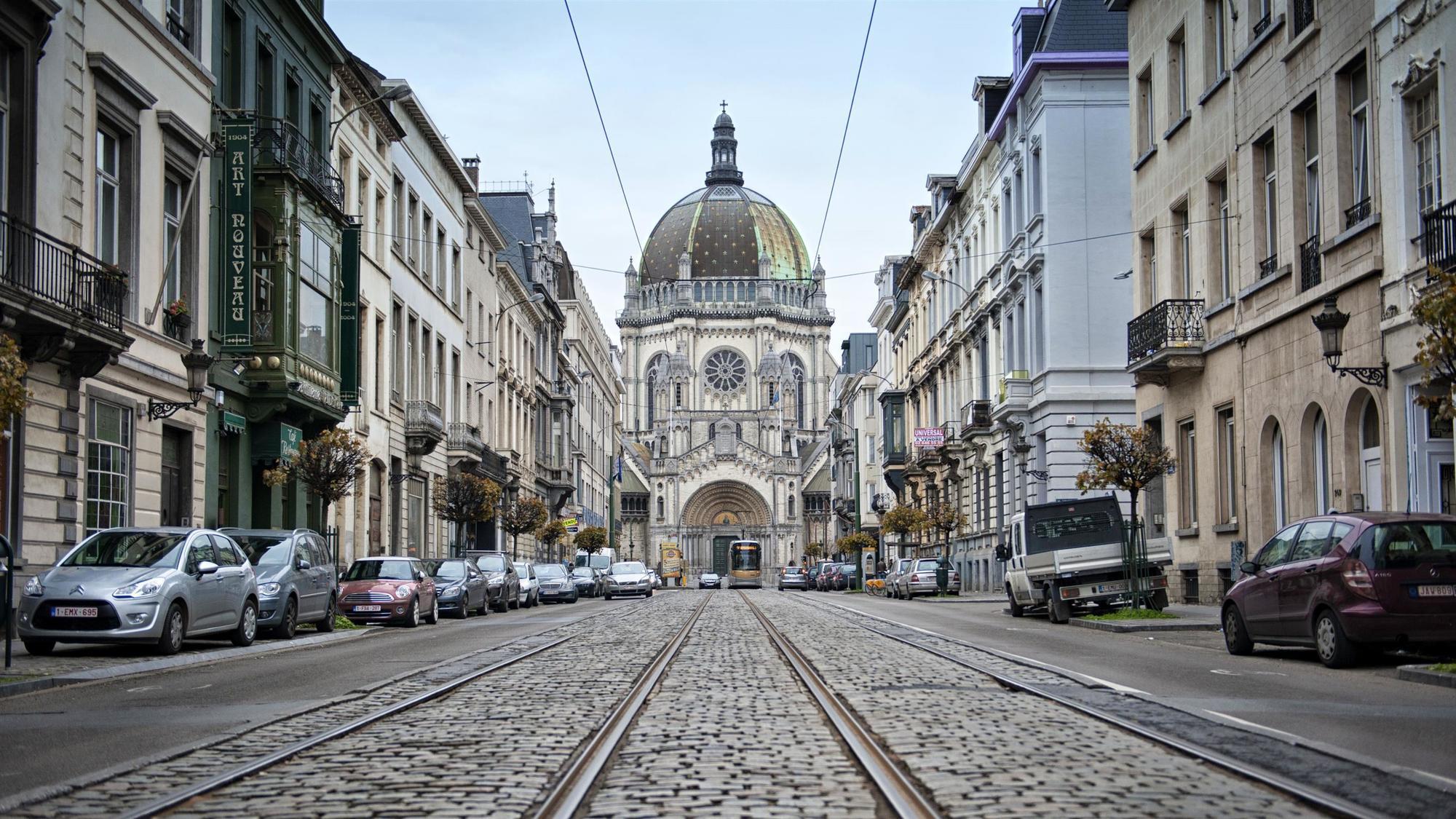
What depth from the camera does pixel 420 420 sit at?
41812mm

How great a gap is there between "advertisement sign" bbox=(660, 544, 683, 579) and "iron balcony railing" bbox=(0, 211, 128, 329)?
297 feet

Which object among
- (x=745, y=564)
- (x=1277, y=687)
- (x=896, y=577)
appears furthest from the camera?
(x=745, y=564)

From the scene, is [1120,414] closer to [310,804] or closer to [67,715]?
[67,715]

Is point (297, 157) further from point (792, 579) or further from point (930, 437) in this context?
point (792, 579)

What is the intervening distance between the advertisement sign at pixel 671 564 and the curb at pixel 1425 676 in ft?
322

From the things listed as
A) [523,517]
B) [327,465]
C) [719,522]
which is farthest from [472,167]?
[719,522]

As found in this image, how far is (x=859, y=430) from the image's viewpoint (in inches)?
3802

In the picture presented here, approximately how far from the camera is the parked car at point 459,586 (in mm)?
31641

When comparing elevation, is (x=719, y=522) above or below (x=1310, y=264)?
below

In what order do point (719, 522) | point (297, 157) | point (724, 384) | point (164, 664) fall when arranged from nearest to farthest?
1. point (164, 664)
2. point (297, 157)
3. point (719, 522)
4. point (724, 384)

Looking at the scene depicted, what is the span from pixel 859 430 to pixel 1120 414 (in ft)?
188

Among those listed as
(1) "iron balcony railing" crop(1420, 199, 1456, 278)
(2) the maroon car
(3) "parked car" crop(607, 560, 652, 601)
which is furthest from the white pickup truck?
(3) "parked car" crop(607, 560, 652, 601)

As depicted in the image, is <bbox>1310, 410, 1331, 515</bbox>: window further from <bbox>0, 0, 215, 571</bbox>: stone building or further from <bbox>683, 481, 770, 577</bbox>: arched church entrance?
<bbox>683, 481, 770, 577</bbox>: arched church entrance

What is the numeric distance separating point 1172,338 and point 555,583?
23.9m
